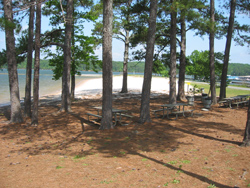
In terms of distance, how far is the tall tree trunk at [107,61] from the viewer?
24.4ft

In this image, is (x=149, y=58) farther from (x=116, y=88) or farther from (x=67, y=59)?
(x=116, y=88)

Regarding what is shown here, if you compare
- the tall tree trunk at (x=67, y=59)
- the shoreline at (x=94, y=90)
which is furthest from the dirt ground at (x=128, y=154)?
the shoreline at (x=94, y=90)

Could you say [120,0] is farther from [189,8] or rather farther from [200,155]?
[200,155]

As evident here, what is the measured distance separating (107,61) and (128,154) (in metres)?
3.45

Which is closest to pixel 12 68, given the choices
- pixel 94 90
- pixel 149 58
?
pixel 149 58

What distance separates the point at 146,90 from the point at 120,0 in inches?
167

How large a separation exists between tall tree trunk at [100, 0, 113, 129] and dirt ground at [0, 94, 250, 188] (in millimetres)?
528

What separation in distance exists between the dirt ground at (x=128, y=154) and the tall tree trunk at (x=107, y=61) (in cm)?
53

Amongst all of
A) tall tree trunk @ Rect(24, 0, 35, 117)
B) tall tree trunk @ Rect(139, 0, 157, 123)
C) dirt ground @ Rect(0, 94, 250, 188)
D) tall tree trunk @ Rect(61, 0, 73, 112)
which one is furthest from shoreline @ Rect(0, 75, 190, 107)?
tall tree trunk @ Rect(139, 0, 157, 123)

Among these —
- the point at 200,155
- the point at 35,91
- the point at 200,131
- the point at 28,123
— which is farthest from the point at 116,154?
the point at 28,123

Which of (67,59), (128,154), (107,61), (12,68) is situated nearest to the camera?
(128,154)

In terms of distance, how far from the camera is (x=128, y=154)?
544 centimetres

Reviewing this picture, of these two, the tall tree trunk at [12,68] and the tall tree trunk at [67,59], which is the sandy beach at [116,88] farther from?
the tall tree trunk at [12,68]

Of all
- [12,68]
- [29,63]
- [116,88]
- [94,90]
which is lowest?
[94,90]
